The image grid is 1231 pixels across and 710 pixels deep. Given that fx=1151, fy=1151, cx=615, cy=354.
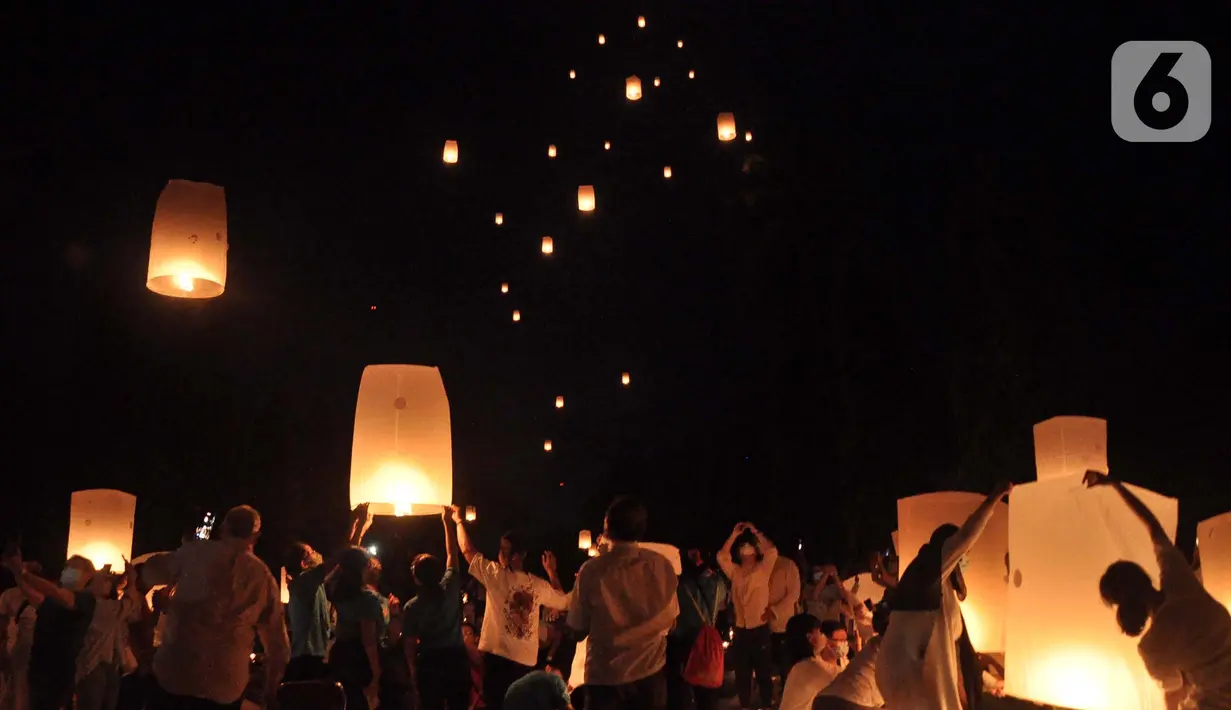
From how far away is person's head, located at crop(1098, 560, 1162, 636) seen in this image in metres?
4.27

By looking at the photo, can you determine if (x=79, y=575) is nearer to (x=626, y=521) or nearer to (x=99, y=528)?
(x=99, y=528)

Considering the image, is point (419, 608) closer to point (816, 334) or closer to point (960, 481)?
point (960, 481)

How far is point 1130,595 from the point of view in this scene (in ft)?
14.1

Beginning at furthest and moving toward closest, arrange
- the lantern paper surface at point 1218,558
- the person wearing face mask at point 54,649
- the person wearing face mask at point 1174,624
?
1. the person wearing face mask at point 54,649
2. the lantern paper surface at point 1218,558
3. the person wearing face mask at point 1174,624

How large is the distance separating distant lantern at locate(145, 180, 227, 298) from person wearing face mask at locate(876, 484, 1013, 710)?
4.08 meters

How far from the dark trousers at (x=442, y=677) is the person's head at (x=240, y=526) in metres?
2.49

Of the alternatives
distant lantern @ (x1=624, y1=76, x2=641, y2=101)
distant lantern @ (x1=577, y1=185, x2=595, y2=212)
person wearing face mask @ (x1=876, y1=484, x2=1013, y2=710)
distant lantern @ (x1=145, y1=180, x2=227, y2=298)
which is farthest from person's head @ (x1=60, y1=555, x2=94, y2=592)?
distant lantern @ (x1=624, y1=76, x2=641, y2=101)

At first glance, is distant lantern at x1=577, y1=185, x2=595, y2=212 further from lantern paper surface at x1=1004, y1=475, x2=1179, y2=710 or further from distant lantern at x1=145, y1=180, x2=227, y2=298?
lantern paper surface at x1=1004, y1=475, x2=1179, y2=710

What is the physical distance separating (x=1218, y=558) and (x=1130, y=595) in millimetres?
1267

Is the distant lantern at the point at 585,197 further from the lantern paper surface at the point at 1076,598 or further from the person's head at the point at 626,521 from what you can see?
the lantern paper surface at the point at 1076,598

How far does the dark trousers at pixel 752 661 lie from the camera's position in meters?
9.91

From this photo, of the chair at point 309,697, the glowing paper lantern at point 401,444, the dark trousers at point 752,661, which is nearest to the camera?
the chair at point 309,697

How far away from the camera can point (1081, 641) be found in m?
4.48

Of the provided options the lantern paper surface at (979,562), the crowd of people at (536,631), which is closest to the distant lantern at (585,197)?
the crowd of people at (536,631)
